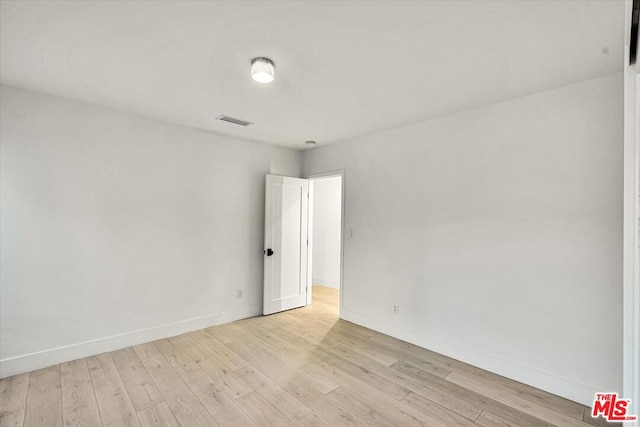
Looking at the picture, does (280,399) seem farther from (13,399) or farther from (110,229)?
(110,229)

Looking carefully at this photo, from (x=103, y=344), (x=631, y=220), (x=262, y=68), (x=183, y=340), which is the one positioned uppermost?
(x=262, y=68)

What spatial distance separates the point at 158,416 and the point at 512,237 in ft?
10.6

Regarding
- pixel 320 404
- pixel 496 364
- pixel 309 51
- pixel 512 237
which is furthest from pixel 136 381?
pixel 512 237

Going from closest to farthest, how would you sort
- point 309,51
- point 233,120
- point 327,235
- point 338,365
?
1. point 309,51
2. point 338,365
3. point 233,120
4. point 327,235

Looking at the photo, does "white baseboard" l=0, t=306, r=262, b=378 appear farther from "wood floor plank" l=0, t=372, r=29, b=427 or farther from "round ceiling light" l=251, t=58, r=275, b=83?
"round ceiling light" l=251, t=58, r=275, b=83

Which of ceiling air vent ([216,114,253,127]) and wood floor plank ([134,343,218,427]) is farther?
ceiling air vent ([216,114,253,127])

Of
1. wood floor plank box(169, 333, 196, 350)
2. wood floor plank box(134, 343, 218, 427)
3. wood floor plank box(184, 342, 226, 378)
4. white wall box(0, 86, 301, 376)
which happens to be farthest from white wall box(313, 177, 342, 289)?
wood floor plank box(134, 343, 218, 427)

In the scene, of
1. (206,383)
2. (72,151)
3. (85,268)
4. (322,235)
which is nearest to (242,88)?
(72,151)

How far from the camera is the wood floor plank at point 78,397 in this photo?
210 cm

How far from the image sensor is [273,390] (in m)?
2.46

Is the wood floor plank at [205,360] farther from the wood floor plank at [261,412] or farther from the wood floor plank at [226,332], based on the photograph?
the wood floor plank at [261,412]

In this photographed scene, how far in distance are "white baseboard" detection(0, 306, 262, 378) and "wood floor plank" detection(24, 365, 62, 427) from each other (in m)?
0.11

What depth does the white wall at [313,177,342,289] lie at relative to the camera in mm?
6328

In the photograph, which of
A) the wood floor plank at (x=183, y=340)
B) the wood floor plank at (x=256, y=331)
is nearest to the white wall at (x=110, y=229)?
the wood floor plank at (x=183, y=340)
